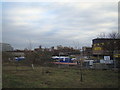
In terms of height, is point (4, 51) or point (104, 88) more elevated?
point (4, 51)

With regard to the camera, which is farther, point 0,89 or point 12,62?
point 12,62

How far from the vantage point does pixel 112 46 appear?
2402 centimetres

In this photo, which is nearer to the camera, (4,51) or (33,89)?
(33,89)

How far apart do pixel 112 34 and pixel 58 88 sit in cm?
2318

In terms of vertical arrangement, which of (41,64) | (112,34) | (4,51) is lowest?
(41,64)

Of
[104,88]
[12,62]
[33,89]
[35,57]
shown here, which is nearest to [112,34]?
[35,57]

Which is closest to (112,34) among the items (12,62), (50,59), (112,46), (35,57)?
(112,46)

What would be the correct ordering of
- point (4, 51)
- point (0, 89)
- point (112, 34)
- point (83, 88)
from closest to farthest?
point (0, 89) < point (83, 88) < point (4, 51) < point (112, 34)

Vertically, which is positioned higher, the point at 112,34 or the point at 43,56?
the point at 112,34

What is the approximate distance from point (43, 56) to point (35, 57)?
3.95ft

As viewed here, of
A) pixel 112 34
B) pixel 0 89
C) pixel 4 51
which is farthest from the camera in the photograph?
pixel 112 34

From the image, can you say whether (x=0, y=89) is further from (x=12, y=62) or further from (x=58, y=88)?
(x=12, y=62)

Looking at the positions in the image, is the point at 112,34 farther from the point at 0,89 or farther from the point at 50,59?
the point at 0,89

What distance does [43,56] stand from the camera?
2372 cm
